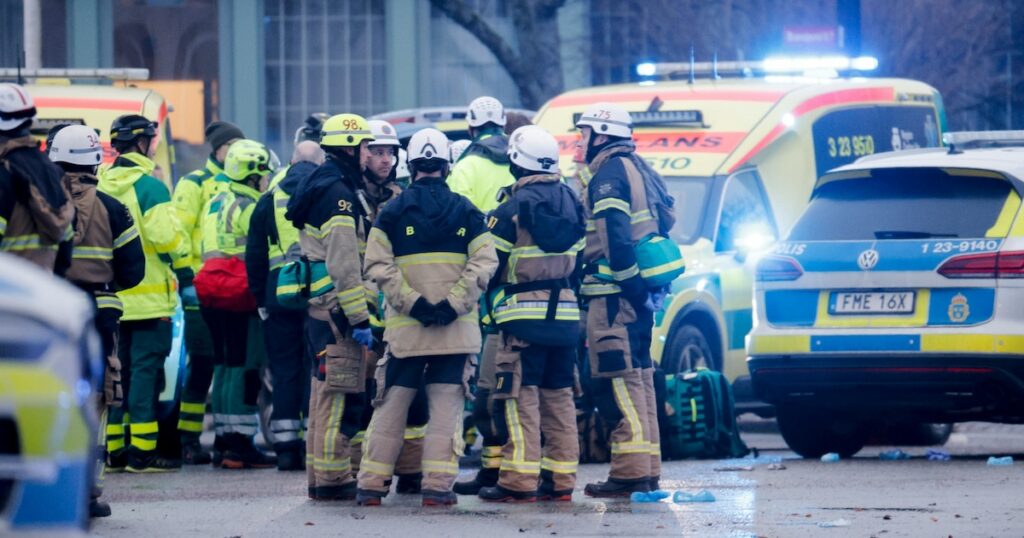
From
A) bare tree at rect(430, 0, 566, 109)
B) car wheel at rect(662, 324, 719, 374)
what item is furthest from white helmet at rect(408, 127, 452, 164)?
bare tree at rect(430, 0, 566, 109)

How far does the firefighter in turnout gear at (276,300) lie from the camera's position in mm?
11094

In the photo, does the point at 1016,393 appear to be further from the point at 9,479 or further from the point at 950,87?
the point at 950,87

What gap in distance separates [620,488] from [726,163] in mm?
4479

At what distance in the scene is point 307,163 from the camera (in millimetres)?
11242

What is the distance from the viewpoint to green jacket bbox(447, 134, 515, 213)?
11.5 meters

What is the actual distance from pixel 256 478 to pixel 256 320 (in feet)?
3.83

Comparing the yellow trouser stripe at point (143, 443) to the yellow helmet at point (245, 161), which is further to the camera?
the yellow helmet at point (245, 161)

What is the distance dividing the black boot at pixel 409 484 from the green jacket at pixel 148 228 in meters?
1.89

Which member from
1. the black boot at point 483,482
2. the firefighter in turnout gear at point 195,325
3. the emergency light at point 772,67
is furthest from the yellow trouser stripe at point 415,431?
the emergency light at point 772,67

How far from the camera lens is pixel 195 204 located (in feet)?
41.1

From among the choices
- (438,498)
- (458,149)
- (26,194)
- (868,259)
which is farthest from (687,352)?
(26,194)

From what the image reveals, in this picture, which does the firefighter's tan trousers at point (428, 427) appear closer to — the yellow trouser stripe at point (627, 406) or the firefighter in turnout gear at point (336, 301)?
the firefighter in turnout gear at point (336, 301)

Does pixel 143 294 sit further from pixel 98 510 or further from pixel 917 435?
pixel 917 435

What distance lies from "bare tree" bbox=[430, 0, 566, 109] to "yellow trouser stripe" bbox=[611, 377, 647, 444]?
1342cm
